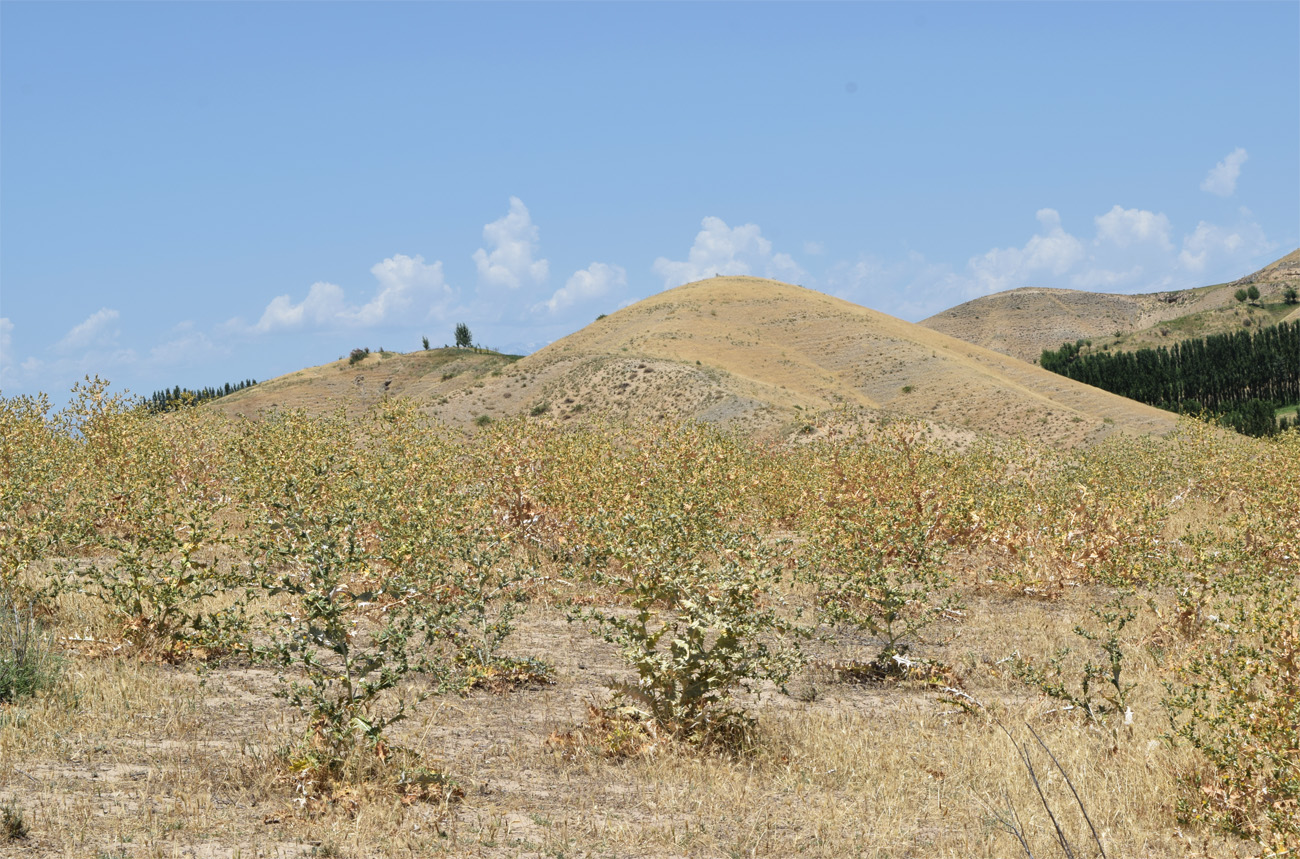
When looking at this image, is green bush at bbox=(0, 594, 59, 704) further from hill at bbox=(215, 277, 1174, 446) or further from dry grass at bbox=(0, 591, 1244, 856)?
hill at bbox=(215, 277, 1174, 446)

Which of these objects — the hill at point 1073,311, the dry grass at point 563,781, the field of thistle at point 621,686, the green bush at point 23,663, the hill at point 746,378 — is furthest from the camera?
the hill at point 1073,311

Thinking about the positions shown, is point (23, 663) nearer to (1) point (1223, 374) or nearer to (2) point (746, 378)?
(2) point (746, 378)

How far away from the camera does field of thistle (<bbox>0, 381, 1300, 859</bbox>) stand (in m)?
5.03

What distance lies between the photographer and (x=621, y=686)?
6.52 meters

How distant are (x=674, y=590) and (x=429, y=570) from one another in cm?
327

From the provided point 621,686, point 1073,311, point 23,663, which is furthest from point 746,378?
point 1073,311

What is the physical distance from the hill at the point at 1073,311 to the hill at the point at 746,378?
55820 millimetres

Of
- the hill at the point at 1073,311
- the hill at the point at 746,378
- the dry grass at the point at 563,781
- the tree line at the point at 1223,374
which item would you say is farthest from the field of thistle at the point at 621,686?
the hill at the point at 1073,311

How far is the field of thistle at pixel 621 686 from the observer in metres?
5.03

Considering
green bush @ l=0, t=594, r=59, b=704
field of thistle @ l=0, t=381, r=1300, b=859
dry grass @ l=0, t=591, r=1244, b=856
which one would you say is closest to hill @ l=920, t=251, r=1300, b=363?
field of thistle @ l=0, t=381, r=1300, b=859

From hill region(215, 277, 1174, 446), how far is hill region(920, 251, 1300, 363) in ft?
183

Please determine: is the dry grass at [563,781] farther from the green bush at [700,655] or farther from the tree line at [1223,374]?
the tree line at [1223,374]

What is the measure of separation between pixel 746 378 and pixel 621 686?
1574 inches

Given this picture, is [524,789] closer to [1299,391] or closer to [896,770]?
[896,770]
